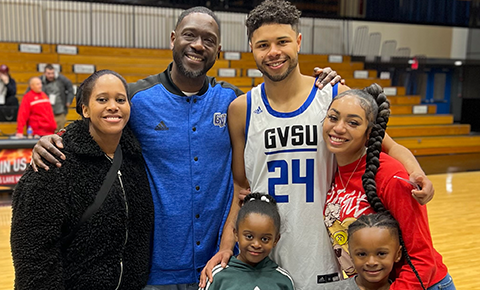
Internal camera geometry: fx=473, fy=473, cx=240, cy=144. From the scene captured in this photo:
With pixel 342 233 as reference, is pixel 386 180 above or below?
above

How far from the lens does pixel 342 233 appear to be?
1.71 m

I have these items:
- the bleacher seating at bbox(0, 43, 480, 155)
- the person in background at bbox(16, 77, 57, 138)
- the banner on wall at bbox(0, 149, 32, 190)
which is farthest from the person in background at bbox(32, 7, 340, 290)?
the bleacher seating at bbox(0, 43, 480, 155)

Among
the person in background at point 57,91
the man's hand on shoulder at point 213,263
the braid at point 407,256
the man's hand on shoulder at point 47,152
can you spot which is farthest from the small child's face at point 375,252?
the person in background at point 57,91

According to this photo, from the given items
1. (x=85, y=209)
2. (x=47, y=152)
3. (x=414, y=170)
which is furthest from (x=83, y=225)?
(x=414, y=170)

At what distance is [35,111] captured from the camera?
271 inches

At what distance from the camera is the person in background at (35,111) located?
22.4ft

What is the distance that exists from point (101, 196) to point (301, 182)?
736 mm

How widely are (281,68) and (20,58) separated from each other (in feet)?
28.5

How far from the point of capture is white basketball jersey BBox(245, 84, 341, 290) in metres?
1.79

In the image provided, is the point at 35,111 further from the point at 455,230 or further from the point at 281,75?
the point at 281,75

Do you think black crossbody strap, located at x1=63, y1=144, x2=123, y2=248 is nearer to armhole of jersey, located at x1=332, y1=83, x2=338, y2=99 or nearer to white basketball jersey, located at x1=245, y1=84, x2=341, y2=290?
white basketball jersey, located at x1=245, y1=84, x2=341, y2=290

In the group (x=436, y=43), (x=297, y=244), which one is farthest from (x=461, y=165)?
(x=297, y=244)

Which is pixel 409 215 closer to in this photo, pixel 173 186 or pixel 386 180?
pixel 386 180

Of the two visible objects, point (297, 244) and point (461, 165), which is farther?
point (461, 165)
